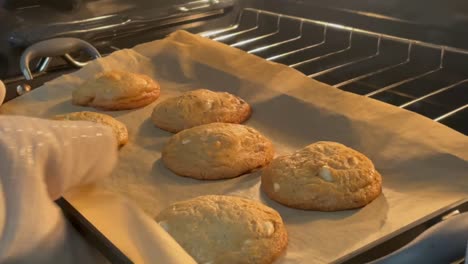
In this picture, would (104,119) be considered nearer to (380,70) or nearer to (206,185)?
(206,185)

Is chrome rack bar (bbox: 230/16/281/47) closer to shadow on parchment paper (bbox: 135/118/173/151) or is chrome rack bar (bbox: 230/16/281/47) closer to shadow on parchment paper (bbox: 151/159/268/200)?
shadow on parchment paper (bbox: 135/118/173/151)

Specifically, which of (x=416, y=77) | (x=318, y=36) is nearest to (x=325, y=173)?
(x=416, y=77)

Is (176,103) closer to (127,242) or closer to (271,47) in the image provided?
(271,47)

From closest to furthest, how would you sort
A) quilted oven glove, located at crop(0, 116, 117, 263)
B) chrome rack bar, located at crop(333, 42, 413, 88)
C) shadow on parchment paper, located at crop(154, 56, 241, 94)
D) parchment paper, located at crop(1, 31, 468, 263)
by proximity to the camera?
quilted oven glove, located at crop(0, 116, 117, 263), parchment paper, located at crop(1, 31, 468, 263), chrome rack bar, located at crop(333, 42, 413, 88), shadow on parchment paper, located at crop(154, 56, 241, 94)

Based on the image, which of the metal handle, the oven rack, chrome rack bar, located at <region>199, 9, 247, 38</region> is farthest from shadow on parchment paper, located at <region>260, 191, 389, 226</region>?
chrome rack bar, located at <region>199, 9, 247, 38</region>

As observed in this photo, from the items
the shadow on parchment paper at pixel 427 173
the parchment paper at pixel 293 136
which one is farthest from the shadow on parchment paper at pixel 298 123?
the shadow on parchment paper at pixel 427 173

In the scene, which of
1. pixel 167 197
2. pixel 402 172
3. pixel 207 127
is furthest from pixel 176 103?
pixel 402 172

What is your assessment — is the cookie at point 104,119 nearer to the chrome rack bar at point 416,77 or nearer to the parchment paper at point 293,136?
the parchment paper at point 293,136
